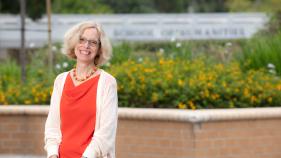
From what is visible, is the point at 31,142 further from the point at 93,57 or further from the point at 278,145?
the point at 93,57

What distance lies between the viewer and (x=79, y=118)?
5.12m

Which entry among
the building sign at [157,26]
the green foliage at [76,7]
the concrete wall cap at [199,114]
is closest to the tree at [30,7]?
the building sign at [157,26]

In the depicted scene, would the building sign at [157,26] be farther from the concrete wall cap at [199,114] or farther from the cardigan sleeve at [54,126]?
the cardigan sleeve at [54,126]

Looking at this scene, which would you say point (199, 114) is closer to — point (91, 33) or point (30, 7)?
point (91, 33)

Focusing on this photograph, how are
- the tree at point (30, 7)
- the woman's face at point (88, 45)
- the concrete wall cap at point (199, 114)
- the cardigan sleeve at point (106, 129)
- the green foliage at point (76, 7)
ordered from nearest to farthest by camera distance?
1. the cardigan sleeve at point (106, 129)
2. the woman's face at point (88, 45)
3. the concrete wall cap at point (199, 114)
4. the tree at point (30, 7)
5. the green foliage at point (76, 7)

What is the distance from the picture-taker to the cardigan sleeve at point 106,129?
5074 mm

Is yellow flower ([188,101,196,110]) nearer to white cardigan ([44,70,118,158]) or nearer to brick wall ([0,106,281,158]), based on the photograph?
brick wall ([0,106,281,158])

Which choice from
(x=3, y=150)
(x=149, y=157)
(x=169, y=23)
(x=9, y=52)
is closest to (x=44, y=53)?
(x=3, y=150)

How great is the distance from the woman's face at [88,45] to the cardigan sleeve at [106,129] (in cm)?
20

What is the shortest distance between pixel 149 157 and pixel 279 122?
4.97 ft

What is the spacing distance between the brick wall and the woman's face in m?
3.97

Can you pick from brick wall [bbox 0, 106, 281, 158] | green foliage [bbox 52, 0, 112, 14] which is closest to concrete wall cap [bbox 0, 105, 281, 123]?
brick wall [bbox 0, 106, 281, 158]

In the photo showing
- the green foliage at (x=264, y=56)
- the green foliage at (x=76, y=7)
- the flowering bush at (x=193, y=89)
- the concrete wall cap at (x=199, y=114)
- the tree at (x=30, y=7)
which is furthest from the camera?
the green foliage at (x=76, y=7)

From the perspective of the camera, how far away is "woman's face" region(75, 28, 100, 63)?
5199 mm
